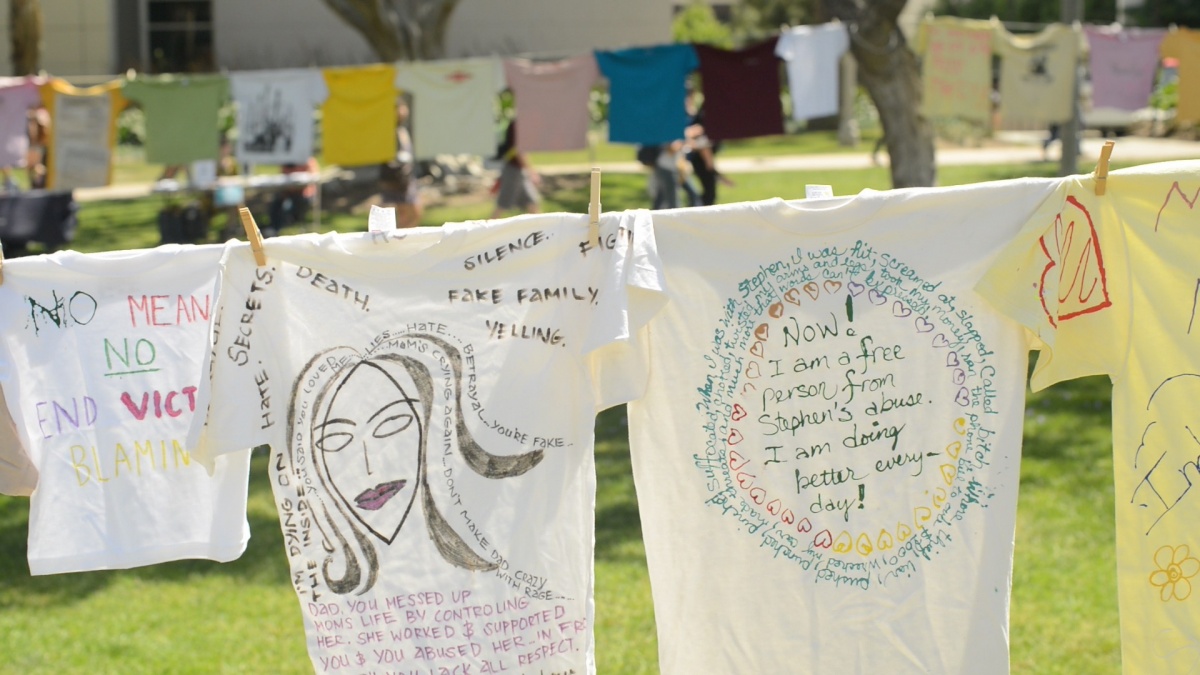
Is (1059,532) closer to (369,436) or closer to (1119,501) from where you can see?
(1119,501)

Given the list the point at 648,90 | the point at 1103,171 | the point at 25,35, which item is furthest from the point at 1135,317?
the point at 25,35

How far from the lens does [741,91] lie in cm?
988

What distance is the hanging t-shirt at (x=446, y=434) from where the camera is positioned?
2838 mm

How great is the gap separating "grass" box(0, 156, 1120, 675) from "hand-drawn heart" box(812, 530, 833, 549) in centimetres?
171

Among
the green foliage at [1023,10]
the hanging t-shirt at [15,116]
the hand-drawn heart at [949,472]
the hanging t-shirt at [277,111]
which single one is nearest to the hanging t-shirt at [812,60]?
the hanging t-shirt at [277,111]

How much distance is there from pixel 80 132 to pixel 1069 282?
9.99 meters

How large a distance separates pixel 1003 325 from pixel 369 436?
1.55m

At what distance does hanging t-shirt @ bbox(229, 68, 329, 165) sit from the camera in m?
10.7

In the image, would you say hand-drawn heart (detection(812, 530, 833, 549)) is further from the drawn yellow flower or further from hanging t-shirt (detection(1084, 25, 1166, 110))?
hanging t-shirt (detection(1084, 25, 1166, 110))

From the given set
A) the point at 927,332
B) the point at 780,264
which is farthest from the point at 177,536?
the point at 927,332

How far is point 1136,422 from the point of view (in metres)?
2.93

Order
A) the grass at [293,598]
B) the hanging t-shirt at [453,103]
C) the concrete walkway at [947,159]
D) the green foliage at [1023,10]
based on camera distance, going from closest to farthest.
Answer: the grass at [293,598]
the hanging t-shirt at [453,103]
the concrete walkway at [947,159]
the green foliage at [1023,10]

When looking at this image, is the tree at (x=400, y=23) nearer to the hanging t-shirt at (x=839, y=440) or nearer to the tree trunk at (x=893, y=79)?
the tree trunk at (x=893, y=79)

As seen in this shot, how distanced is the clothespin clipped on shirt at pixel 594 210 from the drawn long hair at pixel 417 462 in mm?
430
